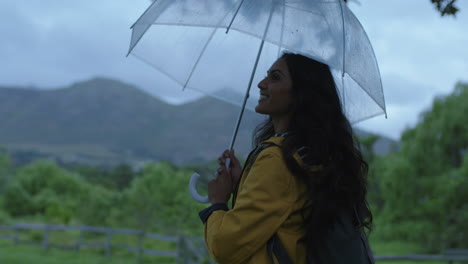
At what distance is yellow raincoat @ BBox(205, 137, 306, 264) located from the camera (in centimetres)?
127

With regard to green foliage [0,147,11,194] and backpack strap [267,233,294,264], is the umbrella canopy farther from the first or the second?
green foliage [0,147,11,194]

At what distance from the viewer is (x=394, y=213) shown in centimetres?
1884

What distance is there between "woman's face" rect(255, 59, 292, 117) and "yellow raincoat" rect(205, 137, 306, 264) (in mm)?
208

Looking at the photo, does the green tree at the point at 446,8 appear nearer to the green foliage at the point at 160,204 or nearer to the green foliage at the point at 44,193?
the green foliage at the point at 160,204

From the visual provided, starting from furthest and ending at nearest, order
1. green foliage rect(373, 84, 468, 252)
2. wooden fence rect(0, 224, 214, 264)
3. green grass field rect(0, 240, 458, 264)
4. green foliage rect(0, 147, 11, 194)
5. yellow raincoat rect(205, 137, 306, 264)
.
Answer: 1. green foliage rect(0, 147, 11, 194)
2. green foliage rect(373, 84, 468, 252)
3. green grass field rect(0, 240, 458, 264)
4. wooden fence rect(0, 224, 214, 264)
5. yellow raincoat rect(205, 137, 306, 264)

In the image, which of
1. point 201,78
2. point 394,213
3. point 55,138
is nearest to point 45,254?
point 394,213

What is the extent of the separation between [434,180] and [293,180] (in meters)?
17.5

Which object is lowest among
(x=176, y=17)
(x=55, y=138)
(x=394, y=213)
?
(x=55, y=138)

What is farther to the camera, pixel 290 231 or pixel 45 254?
pixel 45 254

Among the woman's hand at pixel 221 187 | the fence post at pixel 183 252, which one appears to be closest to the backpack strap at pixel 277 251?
the woman's hand at pixel 221 187

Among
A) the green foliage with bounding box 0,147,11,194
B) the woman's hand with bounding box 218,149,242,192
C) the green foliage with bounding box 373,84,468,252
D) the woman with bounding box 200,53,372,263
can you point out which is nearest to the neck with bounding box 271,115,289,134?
the woman with bounding box 200,53,372,263

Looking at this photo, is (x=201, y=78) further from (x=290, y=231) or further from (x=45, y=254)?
(x=45, y=254)

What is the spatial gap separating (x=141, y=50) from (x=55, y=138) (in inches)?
8160

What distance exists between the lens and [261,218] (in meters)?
1.26
